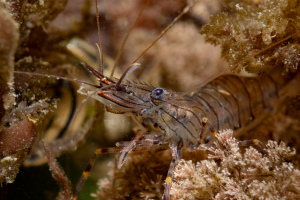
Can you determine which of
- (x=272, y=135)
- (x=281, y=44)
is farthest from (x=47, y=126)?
(x=272, y=135)

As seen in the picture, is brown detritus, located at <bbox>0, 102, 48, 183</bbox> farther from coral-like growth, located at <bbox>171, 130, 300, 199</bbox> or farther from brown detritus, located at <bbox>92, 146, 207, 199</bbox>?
coral-like growth, located at <bbox>171, 130, 300, 199</bbox>

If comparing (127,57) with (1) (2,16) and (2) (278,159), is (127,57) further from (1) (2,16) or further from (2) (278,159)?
(2) (278,159)

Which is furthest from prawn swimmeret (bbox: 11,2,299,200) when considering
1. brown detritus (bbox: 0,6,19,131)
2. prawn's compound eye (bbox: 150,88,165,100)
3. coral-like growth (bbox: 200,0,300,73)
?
brown detritus (bbox: 0,6,19,131)

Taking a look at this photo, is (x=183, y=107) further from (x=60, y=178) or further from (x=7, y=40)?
(x=7, y=40)

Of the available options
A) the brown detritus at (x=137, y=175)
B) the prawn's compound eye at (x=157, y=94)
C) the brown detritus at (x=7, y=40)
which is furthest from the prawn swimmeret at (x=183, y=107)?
the brown detritus at (x=7, y=40)

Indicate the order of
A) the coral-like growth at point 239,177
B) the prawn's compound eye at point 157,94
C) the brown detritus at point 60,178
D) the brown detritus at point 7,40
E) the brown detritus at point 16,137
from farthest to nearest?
the brown detritus at point 60,178, the prawn's compound eye at point 157,94, the brown detritus at point 16,137, the coral-like growth at point 239,177, the brown detritus at point 7,40

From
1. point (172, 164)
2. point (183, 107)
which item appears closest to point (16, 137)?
point (172, 164)

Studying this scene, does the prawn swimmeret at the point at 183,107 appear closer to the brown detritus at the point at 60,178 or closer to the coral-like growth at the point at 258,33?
the brown detritus at the point at 60,178
